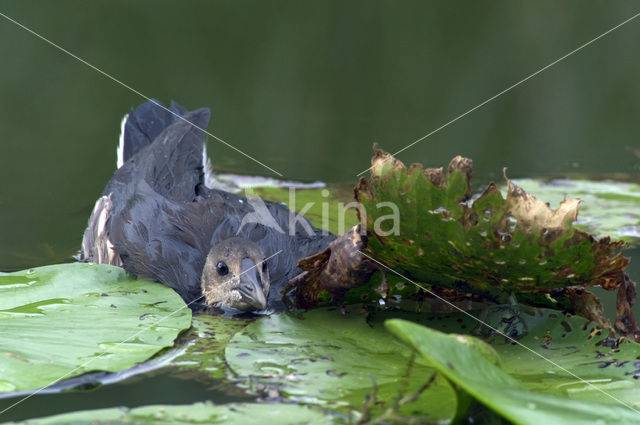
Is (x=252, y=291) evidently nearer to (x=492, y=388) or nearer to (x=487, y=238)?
(x=487, y=238)

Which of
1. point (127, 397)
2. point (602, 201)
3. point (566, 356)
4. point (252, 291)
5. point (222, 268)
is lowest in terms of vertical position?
point (127, 397)

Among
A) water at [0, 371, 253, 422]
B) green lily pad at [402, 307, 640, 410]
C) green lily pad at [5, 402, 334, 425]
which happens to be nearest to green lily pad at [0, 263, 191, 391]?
water at [0, 371, 253, 422]

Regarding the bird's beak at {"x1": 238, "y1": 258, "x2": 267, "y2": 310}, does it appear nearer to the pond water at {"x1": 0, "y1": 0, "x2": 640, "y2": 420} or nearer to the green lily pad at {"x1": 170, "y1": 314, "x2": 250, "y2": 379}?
the green lily pad at {"x1": 170, "y1": 314, "x2": 250, "y2": 379}

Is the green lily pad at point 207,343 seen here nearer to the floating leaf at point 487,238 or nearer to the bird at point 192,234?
the bird at point 192,234

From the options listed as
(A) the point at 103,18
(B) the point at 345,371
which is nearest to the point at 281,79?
(A) the point at 103,18

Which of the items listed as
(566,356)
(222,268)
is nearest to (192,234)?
(222,268)

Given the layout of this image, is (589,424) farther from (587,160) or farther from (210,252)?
(587,160)

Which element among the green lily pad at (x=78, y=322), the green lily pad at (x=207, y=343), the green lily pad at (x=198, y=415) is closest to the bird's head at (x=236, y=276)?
the green lily pad at (x=207, y=343)
